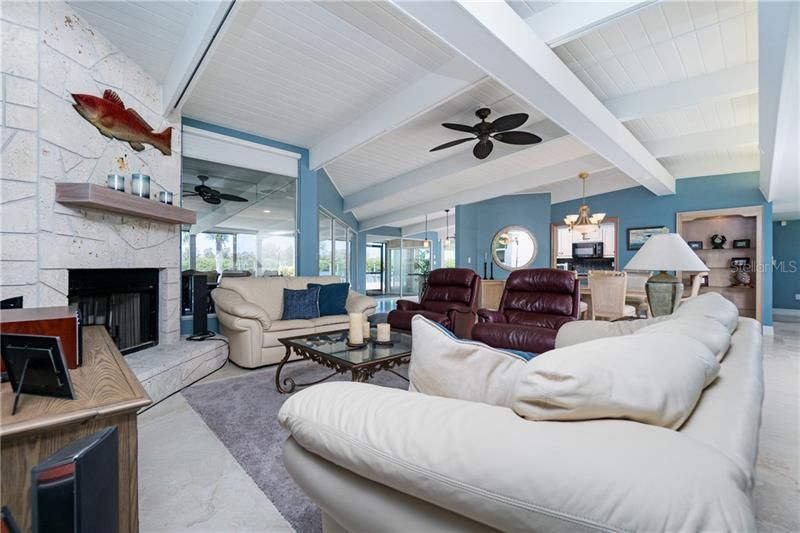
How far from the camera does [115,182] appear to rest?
8.73 feet

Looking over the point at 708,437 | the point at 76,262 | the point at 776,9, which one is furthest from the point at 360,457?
the point at 76,262

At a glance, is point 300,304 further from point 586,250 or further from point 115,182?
point 586,250

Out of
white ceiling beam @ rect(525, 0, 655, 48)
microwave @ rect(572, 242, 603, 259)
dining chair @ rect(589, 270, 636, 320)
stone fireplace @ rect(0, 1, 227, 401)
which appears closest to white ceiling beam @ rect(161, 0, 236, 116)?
stone fireplace @ rect(0, 1, 227, 401)

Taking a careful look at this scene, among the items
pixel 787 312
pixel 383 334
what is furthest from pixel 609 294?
pixel 787 312

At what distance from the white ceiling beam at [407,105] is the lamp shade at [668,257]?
6.21 feet

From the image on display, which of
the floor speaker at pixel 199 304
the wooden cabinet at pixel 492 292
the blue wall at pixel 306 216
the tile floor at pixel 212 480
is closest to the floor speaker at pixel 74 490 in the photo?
the tile floor at pixel 212 480

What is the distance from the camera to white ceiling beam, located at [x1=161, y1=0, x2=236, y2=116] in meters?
2.13

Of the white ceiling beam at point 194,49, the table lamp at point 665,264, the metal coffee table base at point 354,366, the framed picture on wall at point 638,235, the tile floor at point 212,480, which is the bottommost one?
the tile floor at point 212,480

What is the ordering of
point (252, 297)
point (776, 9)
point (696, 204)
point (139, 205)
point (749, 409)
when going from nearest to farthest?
point (749, 409) → point (776, 9) → point (139, 205) → point (252, 297) → point (696, 204)

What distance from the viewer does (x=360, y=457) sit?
71cm

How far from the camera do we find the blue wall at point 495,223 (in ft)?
23.8

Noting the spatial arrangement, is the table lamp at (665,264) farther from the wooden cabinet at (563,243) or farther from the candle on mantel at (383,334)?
the wooden cabinet at (563,243)

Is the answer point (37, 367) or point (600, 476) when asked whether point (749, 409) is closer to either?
point (600, 476)

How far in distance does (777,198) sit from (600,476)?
7.66m
